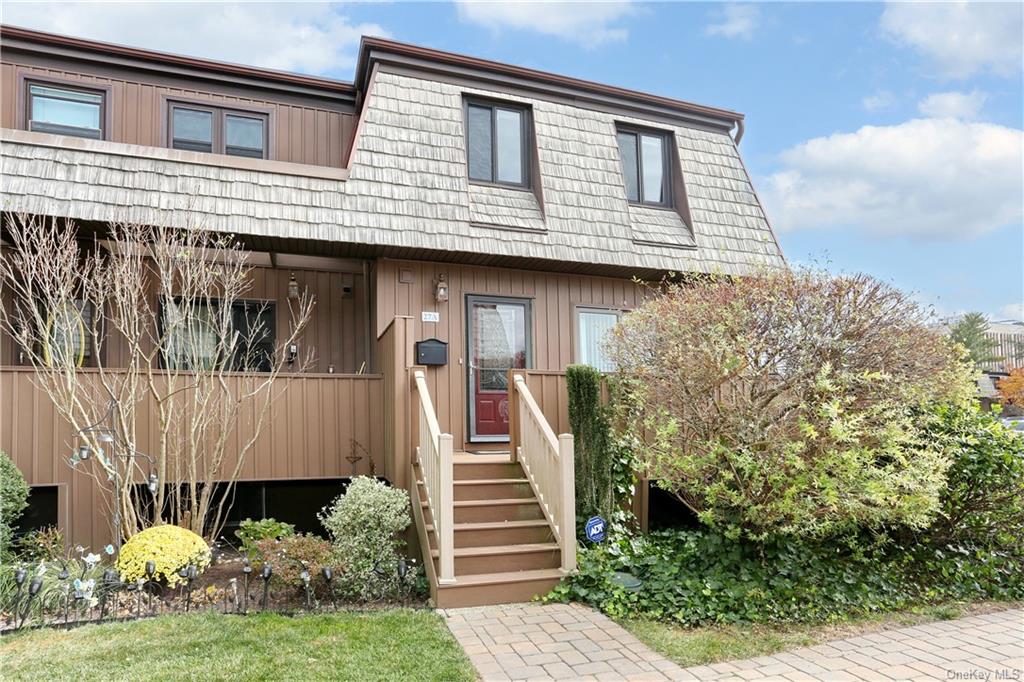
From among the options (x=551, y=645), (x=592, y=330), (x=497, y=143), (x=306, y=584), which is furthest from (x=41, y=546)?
(x=497, y=143)

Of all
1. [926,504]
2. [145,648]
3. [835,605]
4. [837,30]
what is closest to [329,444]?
[145,648]

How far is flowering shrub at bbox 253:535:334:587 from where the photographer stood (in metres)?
4.90

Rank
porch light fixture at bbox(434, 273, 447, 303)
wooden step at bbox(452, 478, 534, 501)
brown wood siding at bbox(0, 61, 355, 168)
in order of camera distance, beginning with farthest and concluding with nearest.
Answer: porch light fixture at bbox(434, 273, 447, 303)
brown wood siding at bbox(0, 61, 355, 168)
wooden step at bbox(452, 478, 534, 501)

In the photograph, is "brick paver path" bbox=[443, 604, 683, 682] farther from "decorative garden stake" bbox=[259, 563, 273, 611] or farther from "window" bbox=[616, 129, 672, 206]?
"window" bbox=[616, 129, 672, 206]

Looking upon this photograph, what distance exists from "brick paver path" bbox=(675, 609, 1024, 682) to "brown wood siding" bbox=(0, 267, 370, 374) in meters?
5.70

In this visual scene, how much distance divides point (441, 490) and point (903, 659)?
3.24 metres

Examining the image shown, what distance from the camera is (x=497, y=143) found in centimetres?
857

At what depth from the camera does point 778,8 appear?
8789 mm

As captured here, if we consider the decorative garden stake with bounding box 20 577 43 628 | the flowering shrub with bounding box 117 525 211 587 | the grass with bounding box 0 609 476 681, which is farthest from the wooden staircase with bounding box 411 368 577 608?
the decorative garden stake with bounding box 20 577 43 628

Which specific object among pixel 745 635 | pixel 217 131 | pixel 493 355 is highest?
pixel 217 131

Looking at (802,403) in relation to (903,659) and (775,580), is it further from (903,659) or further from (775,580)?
(903,659)

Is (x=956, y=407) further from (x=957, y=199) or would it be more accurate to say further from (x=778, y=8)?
(x=957, y=199)

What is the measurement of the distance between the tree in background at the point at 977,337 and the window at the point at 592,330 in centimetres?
1340

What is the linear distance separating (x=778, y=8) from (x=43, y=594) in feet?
33.9
